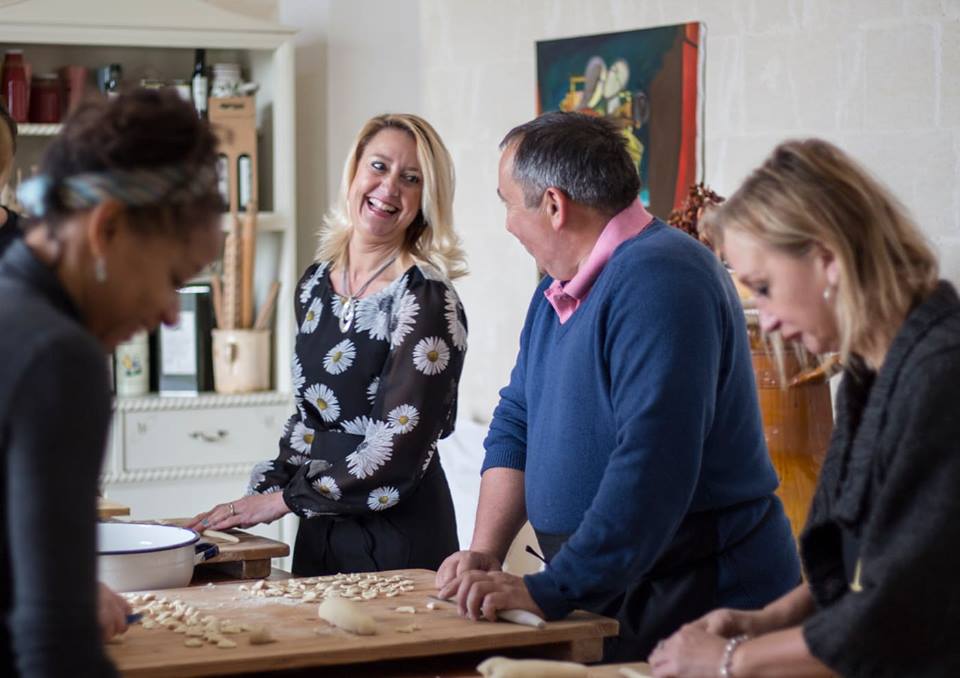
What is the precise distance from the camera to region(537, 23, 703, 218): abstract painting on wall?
3727 mm

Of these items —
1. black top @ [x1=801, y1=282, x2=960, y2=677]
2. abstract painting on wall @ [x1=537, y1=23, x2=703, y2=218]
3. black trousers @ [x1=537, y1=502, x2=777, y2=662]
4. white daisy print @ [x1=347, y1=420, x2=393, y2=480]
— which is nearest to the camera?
black top @ [x1=801, y1=282, x2=960, y2=677]

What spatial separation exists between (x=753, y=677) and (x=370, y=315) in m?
1.22

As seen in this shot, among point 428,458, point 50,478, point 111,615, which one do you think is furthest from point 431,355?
point 50,478

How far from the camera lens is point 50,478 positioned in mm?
1038

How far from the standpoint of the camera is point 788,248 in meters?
1.43

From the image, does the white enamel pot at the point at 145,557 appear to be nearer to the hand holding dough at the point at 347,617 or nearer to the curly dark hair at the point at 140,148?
the hand holding dough at the point at 347,617

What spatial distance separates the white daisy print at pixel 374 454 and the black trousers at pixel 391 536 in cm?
10

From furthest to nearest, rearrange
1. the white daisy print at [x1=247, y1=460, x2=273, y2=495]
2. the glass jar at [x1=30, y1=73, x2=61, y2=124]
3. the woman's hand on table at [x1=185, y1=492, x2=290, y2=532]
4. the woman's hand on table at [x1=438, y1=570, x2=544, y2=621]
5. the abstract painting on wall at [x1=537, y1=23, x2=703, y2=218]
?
the glass jar at [x1=30, y1=73, x2=61, y2=124], the abstract painting on wall at [x1=537, y1=23, x2=703, y2=218], the white daisy print at [x1=247, y1=460, x2=273, y2=495], the woman's hand on table at [x1=185, y1=492, x2=290, y2=532], the woman's hand on table at [x1=438, y1=570, x2=544, y2=621]

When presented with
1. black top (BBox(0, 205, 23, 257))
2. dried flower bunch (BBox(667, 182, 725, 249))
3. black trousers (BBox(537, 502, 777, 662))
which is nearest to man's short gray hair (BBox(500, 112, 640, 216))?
black trousers (BBox(537, 502, 777, 662))

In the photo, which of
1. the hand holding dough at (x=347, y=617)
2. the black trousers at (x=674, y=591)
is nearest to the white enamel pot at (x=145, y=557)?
the hand holding dough at (x=347, y=617)

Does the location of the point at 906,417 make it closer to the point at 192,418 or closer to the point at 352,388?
the point at 352,388

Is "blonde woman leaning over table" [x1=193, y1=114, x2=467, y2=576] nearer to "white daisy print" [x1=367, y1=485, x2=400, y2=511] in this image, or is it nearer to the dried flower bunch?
"white daisy print" [x1=367, y1=485, x2=400, y2=511]

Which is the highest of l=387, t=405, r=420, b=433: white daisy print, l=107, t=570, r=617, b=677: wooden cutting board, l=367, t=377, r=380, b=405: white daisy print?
l=367, t=377, r=380, b=405: white daisy print

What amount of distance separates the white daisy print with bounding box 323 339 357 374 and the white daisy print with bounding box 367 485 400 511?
0.81 feet
